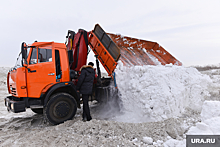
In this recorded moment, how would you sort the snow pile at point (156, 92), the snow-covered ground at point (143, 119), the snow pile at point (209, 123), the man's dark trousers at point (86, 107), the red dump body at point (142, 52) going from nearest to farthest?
the snow pile at point (209, 123)
the snow-covered ground at point (143, 119)
the snow pile at point (156, 92)
the man's dark trousers at point (86, 107)
the red dump body at point (142, 52)

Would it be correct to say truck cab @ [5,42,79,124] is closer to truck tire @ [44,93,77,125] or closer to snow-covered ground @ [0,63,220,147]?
truck tire @ [44,93,77,125]

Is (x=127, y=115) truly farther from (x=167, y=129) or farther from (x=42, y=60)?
(x=42, y=60)

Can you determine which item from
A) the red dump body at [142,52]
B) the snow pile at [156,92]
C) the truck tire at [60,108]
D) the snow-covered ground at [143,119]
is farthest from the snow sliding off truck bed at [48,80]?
the red dump body at [142,52]

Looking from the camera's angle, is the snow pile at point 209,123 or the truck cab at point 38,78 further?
the truck cab at point 38,78

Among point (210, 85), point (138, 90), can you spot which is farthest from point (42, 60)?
point (210, 85)

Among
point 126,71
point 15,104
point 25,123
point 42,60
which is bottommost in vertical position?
point 25,123

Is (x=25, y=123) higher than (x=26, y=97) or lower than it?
lower

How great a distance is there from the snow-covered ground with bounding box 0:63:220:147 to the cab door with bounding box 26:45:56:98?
1191 millimetres

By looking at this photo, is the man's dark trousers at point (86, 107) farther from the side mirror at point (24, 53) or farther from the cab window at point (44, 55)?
the side mirror at point (24, 53)

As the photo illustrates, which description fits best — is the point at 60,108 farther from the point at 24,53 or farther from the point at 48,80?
the point at 24,53

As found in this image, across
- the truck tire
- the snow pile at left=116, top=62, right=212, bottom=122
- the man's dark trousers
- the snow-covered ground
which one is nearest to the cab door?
the truck tire

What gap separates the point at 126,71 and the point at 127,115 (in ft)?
4.87

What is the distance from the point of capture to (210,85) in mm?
6172

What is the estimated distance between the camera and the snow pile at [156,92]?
13.6ft
